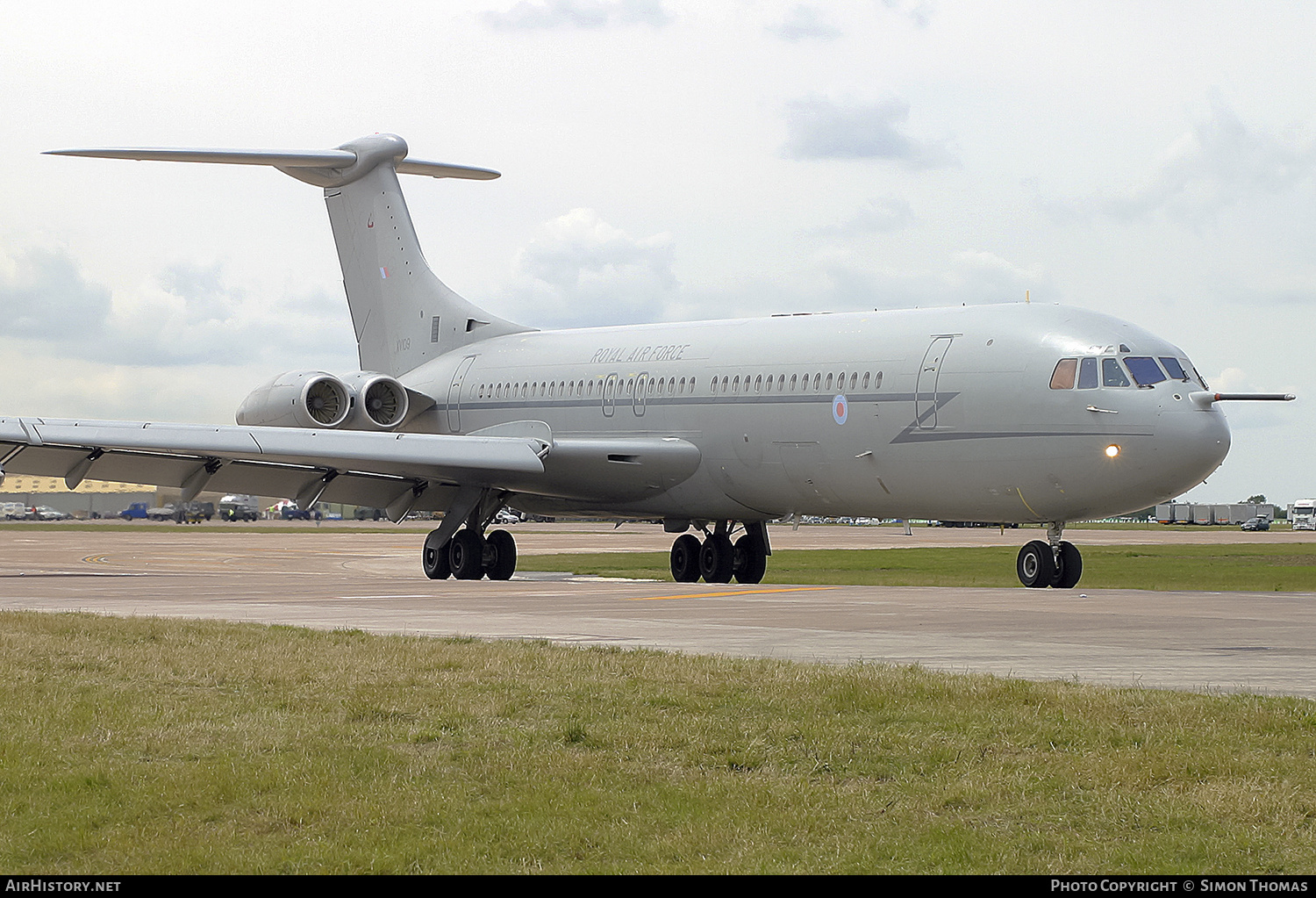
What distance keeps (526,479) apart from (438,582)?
400cm

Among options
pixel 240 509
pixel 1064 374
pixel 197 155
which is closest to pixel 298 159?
pixel 197 155

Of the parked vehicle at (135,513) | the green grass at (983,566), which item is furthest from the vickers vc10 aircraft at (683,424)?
the parked vehicle at (135,513)

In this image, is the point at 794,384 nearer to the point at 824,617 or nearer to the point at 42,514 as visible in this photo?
the point at 824,617

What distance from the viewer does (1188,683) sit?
1107 centimetres

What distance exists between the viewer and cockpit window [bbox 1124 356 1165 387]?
22.9 m

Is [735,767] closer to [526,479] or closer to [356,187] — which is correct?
[526,479]

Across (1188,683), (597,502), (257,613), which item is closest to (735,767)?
(1188,683)

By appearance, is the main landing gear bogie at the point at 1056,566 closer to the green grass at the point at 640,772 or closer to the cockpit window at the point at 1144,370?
the cockpit window at the point at 1144,370

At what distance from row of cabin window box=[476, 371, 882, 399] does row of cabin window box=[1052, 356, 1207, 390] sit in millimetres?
3115

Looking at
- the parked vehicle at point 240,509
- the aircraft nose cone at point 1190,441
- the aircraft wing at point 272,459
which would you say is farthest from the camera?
the parked vehicle at point 240,509

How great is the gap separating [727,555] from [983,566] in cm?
1294

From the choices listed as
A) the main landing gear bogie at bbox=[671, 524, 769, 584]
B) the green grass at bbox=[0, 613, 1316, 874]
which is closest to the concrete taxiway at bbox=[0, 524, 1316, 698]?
the green grass at bbox=[0, 613, 1316, 874]

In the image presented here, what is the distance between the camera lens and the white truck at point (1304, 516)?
5256 inches

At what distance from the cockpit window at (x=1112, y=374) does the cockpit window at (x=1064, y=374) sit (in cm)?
41
